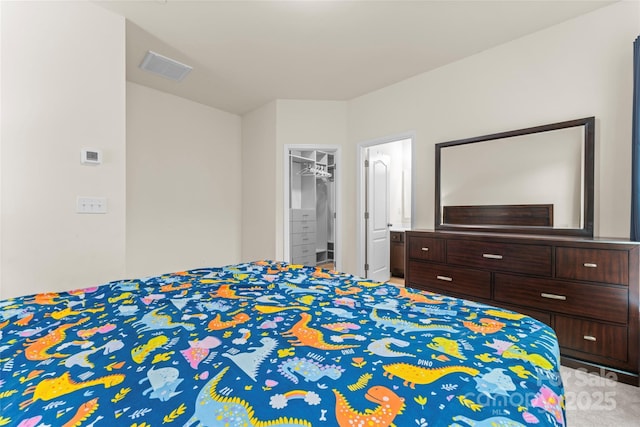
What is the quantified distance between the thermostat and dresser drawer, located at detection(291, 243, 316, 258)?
3246 millimetres

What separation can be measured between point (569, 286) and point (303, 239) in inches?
154

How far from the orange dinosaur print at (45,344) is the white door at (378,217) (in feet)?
11.6

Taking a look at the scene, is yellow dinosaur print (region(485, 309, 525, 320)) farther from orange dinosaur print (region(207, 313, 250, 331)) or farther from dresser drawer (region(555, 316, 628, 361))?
dresser drawer (region(555, 316, 628, 361))

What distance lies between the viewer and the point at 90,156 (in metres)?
2.21

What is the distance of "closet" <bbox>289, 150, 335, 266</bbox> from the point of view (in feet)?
16.9

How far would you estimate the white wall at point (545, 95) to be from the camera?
7.05ft

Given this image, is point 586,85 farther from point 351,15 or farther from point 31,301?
point 31,301

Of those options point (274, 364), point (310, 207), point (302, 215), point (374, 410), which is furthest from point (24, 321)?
point (310, 207)

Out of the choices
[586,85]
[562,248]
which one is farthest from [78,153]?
[586,85]

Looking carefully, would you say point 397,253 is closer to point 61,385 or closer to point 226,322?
point 226,322

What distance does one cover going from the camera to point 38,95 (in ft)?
6.64

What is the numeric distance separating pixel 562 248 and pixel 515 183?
0.79 metres

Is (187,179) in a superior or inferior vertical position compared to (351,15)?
inferior

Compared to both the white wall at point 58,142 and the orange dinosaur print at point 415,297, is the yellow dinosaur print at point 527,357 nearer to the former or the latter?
the orange dinosaur print at point 415,297
